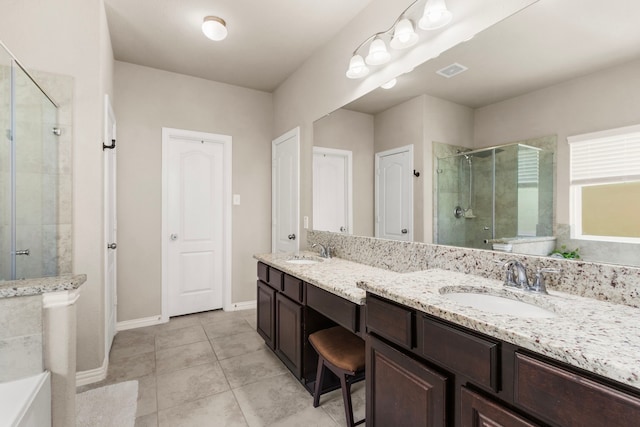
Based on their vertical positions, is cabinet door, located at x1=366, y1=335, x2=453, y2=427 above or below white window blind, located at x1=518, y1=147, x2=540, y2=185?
below

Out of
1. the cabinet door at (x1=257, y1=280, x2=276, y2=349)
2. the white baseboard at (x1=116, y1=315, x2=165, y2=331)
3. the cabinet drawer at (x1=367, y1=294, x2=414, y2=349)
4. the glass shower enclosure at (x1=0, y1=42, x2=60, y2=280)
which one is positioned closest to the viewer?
the cabinet drawer at (x1=367, y1=294, x2=414, y2=349)

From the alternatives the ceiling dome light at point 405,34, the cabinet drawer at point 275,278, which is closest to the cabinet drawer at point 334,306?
the cabinet drawer at point 275,278

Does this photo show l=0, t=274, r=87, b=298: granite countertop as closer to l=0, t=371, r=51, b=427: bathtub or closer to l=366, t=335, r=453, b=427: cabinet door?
l=0, t=371, r=51, b=427: bathtub

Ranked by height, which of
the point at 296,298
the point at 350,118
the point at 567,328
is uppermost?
the point at 350,118

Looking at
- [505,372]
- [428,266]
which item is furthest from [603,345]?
[428,266]

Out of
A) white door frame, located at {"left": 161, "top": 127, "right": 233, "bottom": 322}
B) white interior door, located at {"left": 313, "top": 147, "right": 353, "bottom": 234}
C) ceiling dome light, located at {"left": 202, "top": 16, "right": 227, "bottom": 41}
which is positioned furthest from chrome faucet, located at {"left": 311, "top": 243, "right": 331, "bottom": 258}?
ceiling dome light, located at {"left": 202, "top": 16, "right": 227, "bottom": 41}

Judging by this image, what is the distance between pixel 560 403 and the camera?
0.71 metres

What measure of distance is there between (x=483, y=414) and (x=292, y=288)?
4.50 feet

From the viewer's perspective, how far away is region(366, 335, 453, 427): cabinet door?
40.4 inches

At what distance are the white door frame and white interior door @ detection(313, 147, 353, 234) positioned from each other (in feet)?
4.16

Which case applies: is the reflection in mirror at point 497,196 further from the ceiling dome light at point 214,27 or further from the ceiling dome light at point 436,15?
the ceiling dome light at point 214,27

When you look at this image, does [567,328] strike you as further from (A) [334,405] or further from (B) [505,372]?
(A) [334,405]

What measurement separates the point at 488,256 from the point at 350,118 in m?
1.48

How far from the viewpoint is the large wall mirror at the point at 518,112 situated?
1.09 m
